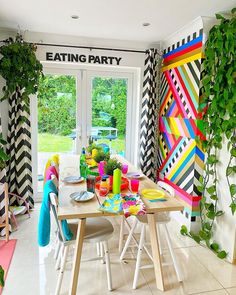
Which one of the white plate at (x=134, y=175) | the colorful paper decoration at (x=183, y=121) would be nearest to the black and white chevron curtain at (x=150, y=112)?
the colorful paper decoration at (x=183, y=121)

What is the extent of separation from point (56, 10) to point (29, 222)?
2.55 metres

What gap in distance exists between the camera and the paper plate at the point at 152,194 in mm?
2096

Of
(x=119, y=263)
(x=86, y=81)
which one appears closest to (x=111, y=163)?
(x=119, y=263)

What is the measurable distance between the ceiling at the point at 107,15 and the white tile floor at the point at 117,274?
2.49 meters

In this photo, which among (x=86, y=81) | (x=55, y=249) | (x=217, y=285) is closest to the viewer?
(x=217, y=285)

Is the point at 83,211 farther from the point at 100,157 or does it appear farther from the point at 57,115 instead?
the point at 57,115

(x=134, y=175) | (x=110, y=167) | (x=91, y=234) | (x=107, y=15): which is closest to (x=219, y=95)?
(x=134, y=175)

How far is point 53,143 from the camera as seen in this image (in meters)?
4.00

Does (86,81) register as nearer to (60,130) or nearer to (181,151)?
(60,130)

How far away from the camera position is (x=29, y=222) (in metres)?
3.35

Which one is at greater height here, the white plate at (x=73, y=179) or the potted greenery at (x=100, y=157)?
the potted greenery at (x=100, y=157)

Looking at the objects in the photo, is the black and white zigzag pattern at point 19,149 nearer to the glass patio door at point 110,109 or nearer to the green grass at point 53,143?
the green grass at point 53,143

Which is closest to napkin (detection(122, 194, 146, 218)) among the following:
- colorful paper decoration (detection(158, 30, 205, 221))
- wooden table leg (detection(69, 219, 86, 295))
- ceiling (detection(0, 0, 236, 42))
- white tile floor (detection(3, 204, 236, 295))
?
wooden table leg (detection(69, 219, 86, 295))

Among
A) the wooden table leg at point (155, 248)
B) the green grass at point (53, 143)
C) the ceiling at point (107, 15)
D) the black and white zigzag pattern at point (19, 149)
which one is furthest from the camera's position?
the green grass at point (53, 143)
